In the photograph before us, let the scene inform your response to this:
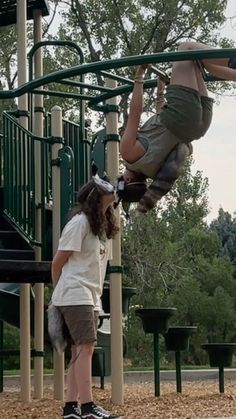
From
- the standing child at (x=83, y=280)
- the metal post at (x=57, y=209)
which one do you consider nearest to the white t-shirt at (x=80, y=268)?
the standing child at (x=83, y=280)

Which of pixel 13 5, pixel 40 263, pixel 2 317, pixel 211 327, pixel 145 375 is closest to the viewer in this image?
pixel 40 263

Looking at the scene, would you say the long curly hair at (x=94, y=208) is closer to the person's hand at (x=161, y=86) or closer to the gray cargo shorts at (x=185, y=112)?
the person's hand at (x=161, y=86)

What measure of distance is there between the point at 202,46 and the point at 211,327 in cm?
1641

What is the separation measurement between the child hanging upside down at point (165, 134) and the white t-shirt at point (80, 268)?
1.98 ft

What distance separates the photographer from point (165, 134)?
187 inches

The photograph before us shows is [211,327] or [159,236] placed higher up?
[159,236]

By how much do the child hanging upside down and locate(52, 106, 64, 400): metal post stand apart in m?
2.65

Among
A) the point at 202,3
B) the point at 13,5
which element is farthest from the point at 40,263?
the point at 202,3

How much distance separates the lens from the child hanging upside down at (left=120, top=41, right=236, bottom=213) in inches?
183

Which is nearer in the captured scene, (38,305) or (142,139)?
(142,139)

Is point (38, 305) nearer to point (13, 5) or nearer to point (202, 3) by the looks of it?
point (13, 5)

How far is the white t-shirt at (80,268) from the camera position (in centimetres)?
529

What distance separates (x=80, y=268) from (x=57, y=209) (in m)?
2.20

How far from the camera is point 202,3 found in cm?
1938
